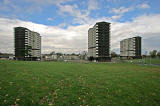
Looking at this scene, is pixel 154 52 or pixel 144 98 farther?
pixel 154 52

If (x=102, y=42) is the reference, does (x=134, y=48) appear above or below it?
below

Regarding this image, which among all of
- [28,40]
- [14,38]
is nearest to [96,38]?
[28,40]

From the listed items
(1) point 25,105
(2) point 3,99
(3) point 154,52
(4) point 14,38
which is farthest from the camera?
(3) point 154,52

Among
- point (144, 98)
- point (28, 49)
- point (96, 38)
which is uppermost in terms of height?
point (96, 38)

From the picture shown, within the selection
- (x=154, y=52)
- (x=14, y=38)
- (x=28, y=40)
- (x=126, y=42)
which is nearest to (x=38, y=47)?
(x=28, y=40)

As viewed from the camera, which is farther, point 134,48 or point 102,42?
point 134,48

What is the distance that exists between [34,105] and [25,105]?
421 mm

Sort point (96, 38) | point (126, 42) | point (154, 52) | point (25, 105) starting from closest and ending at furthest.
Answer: point (25, 105)
point (96, 38)
point (154, 52)
point (126, 42)

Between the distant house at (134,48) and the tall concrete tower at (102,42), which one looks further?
the distant house at (134,48)

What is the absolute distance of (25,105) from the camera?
4.41 m

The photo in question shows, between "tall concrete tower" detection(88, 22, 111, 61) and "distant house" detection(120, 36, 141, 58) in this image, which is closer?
"tall concrete tower" detection(88, 22, 111, 61)

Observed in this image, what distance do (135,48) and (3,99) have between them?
130 metres

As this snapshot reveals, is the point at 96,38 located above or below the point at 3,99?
above

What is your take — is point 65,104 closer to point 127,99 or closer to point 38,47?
point 127,99
